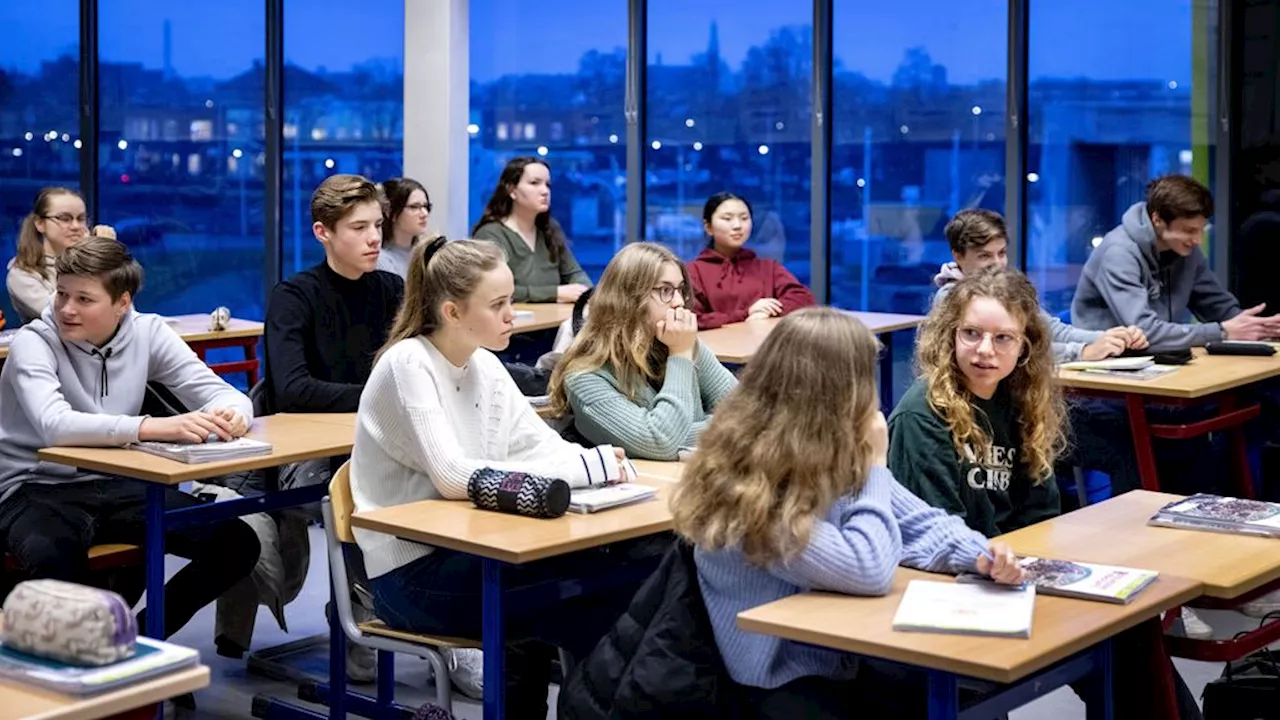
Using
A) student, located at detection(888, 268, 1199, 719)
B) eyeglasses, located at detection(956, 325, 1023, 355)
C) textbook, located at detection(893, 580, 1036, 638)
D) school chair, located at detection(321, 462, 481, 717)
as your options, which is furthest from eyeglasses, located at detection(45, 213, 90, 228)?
textbook, located at detection(893, 580, 1036, 638)

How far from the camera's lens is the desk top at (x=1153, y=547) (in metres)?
2.54

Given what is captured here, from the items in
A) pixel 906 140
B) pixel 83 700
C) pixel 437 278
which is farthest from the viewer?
pixel 906 140

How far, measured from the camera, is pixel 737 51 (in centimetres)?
844

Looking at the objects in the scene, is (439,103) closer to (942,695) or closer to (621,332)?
(621,332)

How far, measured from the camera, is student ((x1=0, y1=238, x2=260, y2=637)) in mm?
3617

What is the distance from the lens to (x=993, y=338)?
309 cm

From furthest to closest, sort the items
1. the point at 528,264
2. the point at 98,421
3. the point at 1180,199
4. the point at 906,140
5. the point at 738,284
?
the point at 906,140, the point at 528,264, the point at 738,284, the point at 1180,199, the point at 98,421

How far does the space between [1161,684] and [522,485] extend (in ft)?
3.89

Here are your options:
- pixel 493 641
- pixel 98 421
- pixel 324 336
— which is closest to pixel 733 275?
pixel 324 336

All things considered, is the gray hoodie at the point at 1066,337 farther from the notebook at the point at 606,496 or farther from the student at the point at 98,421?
the student at the point at 98,421

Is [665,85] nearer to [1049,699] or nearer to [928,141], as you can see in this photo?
[928,141]

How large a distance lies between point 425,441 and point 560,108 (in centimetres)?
611

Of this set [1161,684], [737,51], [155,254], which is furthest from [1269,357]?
[155,254]

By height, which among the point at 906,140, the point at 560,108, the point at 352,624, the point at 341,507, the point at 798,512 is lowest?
the point at 352,624
